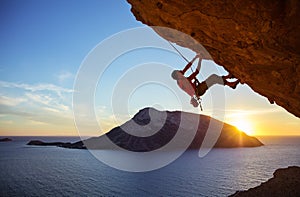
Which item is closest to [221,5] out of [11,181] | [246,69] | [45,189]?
[246,69]

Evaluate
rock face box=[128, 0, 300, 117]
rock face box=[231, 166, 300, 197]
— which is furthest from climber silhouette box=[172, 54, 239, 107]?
rock face box=[231, 166, 300, 197]

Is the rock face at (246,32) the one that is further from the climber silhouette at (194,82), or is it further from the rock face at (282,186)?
the rock face at (282,186)

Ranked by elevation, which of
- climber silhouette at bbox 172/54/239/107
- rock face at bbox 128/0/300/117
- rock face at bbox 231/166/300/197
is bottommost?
rock face at bbox 231/166/300/197

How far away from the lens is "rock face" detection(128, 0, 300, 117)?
758cm

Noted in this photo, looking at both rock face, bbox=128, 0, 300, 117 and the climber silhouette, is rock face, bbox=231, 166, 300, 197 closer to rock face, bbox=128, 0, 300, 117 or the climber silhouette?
rock face, bbox=128, 0, 300, 117

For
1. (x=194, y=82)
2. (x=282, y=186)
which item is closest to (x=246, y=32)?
(x=194, y=82)

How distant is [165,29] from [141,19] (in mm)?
1356

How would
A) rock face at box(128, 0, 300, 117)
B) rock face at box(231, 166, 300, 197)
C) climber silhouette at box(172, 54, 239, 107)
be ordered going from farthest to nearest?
rock face at box(231, 166, 300, 197) < climber silhouette at box(172, 54, 239, 107) < rock face at box(128, 0, 300, 117)

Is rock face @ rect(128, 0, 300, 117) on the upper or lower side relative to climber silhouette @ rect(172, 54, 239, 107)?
upper

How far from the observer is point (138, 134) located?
19562cm

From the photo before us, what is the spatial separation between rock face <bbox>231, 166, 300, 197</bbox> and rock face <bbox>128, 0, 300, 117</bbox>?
42.8 feet

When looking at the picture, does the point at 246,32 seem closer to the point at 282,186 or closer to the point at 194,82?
the point at 194,82

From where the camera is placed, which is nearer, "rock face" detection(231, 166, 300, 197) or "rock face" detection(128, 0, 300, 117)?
"rock face" detection(128, 0, 300, 117)

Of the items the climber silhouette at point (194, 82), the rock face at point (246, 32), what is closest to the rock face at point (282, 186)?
the rock face at point (246, 32)
